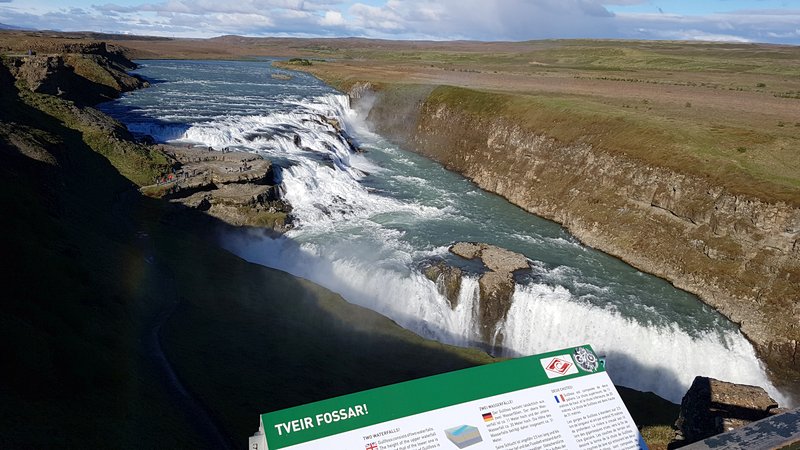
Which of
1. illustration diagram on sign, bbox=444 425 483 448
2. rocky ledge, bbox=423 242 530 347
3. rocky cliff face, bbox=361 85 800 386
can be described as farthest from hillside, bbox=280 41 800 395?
illustration diagram on sign, bbox=444 425 483 448

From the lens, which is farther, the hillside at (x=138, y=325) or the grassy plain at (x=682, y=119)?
the grassy plain at (x=682, y=119)

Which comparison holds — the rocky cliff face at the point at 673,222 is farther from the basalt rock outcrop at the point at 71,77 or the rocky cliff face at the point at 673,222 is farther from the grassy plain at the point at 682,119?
the basalt rock outcrop at the point at 71,77

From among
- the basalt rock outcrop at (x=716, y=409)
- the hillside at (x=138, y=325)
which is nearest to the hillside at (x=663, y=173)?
the basalt rock outcrop at (x=716, y=409)

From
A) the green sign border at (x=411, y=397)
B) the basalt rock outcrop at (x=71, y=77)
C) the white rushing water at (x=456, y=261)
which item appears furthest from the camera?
the basalt rock outcrop at (x=71, y=77)

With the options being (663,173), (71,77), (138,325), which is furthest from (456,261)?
(71,77)

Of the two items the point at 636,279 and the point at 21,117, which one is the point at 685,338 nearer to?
A: the point at 636,279

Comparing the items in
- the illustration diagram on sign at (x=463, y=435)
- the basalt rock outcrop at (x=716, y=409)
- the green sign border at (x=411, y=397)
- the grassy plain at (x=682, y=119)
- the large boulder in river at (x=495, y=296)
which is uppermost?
the grassy plain at (x=682, y=119)

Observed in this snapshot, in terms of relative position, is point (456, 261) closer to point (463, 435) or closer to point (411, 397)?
point (411, 397)
